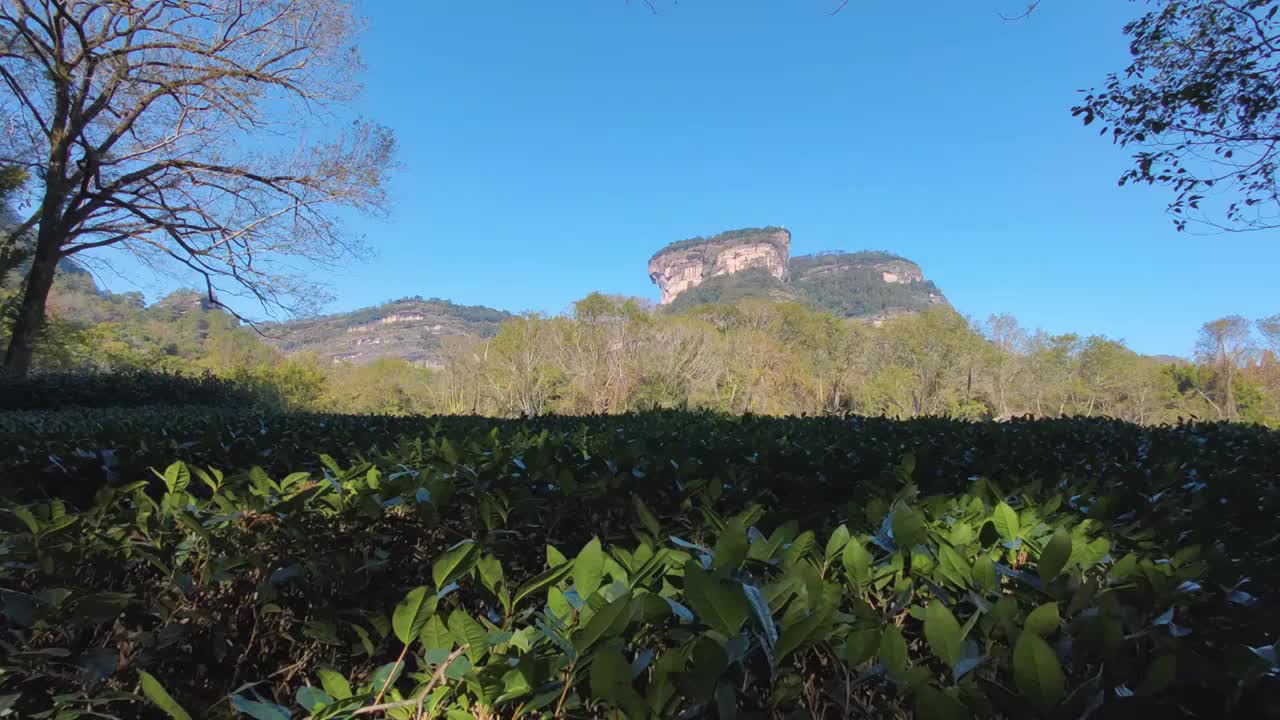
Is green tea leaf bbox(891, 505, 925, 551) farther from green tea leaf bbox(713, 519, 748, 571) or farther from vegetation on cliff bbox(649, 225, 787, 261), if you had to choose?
vegetation on cliff bbox(649, 225, 787, 261)

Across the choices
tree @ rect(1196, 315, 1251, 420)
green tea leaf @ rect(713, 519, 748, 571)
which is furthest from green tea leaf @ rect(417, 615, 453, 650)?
tree @ rect(1196, 315, 1251, 420)

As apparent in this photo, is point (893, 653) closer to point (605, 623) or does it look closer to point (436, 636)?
point (605, 623)

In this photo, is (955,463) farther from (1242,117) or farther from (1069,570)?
(1242,117)

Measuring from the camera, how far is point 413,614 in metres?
0.88

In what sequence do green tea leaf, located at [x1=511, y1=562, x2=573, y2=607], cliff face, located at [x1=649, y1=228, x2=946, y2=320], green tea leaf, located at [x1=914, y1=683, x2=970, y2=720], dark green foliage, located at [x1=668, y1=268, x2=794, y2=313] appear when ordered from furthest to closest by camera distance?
cliff face, located at [x1=649, y1=228, x2=946, y2=320]
dark green foliage, located at [x1=668, y1=268, x2=794, y2=313]
green tea leaf, located at [x1=511, y1=562, x2=573, y2=607]
green tea leaf, located at [x1=914, y1=683, x2=970, y2=720]

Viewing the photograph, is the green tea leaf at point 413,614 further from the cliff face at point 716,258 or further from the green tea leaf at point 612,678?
the cliff face at point 716,258

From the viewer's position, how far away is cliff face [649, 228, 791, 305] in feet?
444

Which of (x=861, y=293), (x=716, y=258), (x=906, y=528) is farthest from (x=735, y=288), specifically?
(x=906, y=528)

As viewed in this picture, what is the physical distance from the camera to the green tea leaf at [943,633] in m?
0.80

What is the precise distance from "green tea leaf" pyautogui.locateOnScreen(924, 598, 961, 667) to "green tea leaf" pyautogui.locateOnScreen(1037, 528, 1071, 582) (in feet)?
1.12

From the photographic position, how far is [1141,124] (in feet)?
19.5

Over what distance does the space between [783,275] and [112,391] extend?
129 metres

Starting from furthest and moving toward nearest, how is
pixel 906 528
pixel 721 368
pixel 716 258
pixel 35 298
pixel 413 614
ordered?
pixel 716 258, pixel 721 368, pixel 35 298, pixel 906 528, pixel 413 614

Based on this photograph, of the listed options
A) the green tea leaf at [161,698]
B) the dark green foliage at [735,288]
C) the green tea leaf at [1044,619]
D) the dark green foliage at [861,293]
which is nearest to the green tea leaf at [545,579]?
the green tea leaf at [161,698]
